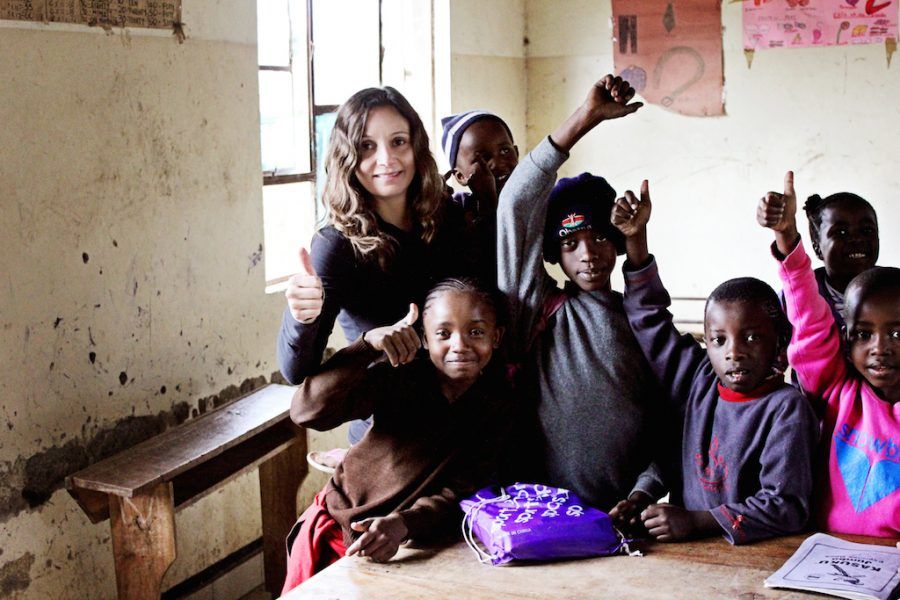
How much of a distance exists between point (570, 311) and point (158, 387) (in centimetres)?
144

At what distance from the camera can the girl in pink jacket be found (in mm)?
1937

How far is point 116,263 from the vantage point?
2814 mm

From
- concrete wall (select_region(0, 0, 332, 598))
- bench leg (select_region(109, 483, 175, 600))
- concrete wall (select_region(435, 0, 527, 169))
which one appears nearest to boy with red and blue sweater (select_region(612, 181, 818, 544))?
bench leg (select_region(109, 483, 175, 600))

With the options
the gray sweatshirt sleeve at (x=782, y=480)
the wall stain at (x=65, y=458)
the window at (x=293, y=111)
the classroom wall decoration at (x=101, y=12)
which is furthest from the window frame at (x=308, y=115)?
the gray sweatshirt sleeve at (x=782, y=480)

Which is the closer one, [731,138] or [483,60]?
[483,60]

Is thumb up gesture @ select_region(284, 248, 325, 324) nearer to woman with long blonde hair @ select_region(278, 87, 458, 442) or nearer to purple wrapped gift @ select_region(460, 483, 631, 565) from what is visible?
woman with long blonde hair @ select_region(278, 87, 458, 442)

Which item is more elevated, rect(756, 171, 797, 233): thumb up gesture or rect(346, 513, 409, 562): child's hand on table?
rect(756, 171, 797, 233): thumb up gesture

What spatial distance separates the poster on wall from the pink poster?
19 cm

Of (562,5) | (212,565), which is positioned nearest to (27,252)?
(212,565)

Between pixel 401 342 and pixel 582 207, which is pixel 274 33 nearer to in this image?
pixel 582 207

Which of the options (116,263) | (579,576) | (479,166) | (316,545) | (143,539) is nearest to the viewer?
(579,576)

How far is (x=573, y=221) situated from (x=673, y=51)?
346cm

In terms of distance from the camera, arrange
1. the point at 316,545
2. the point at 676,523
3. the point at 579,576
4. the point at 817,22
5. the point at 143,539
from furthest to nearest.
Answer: the point at 817,22 → the point at 143,539 → the point at 316,545 → the point at 676,523 → the point at 579,576

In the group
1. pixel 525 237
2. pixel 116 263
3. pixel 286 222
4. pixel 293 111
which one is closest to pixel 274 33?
pixel 293 111
